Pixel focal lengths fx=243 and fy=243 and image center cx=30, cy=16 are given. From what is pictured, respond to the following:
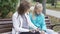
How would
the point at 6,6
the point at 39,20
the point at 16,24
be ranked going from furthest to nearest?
the point at 6,6, the point at 39,20, the point at 16,24

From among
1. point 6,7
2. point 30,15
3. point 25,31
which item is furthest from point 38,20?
point 6,7

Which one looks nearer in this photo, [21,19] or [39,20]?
[21,19]

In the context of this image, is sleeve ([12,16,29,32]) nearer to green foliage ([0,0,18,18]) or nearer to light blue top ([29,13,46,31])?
light blue top ([29,13,46,31])

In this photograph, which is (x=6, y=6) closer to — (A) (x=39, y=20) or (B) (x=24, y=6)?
(A) (x=39, y=20)

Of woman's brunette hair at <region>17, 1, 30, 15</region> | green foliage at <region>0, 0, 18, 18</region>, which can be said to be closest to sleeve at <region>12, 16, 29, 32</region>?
woman's brunette hair at <region>17, 1, 30, 15</region>

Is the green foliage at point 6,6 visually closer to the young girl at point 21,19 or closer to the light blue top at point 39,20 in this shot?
the light blue top at point 39,20

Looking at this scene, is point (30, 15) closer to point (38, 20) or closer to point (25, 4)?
point (38, 20)

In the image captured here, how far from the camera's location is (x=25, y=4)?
469 centimetres

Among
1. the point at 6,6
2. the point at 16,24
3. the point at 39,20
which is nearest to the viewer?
the point at 16,24

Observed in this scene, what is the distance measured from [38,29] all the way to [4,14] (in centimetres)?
216

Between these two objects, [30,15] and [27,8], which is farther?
[30,15]

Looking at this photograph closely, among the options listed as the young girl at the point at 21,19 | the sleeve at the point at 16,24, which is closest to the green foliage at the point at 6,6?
the young girl at the point at 21,19

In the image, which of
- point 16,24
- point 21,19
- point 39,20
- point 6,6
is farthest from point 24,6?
point 6,6

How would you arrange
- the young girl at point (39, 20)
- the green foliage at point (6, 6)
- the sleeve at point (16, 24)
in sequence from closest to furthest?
the sleeve at point (16, 24), the young girl at point (39, 20), the green foliage at point (6, 6)
